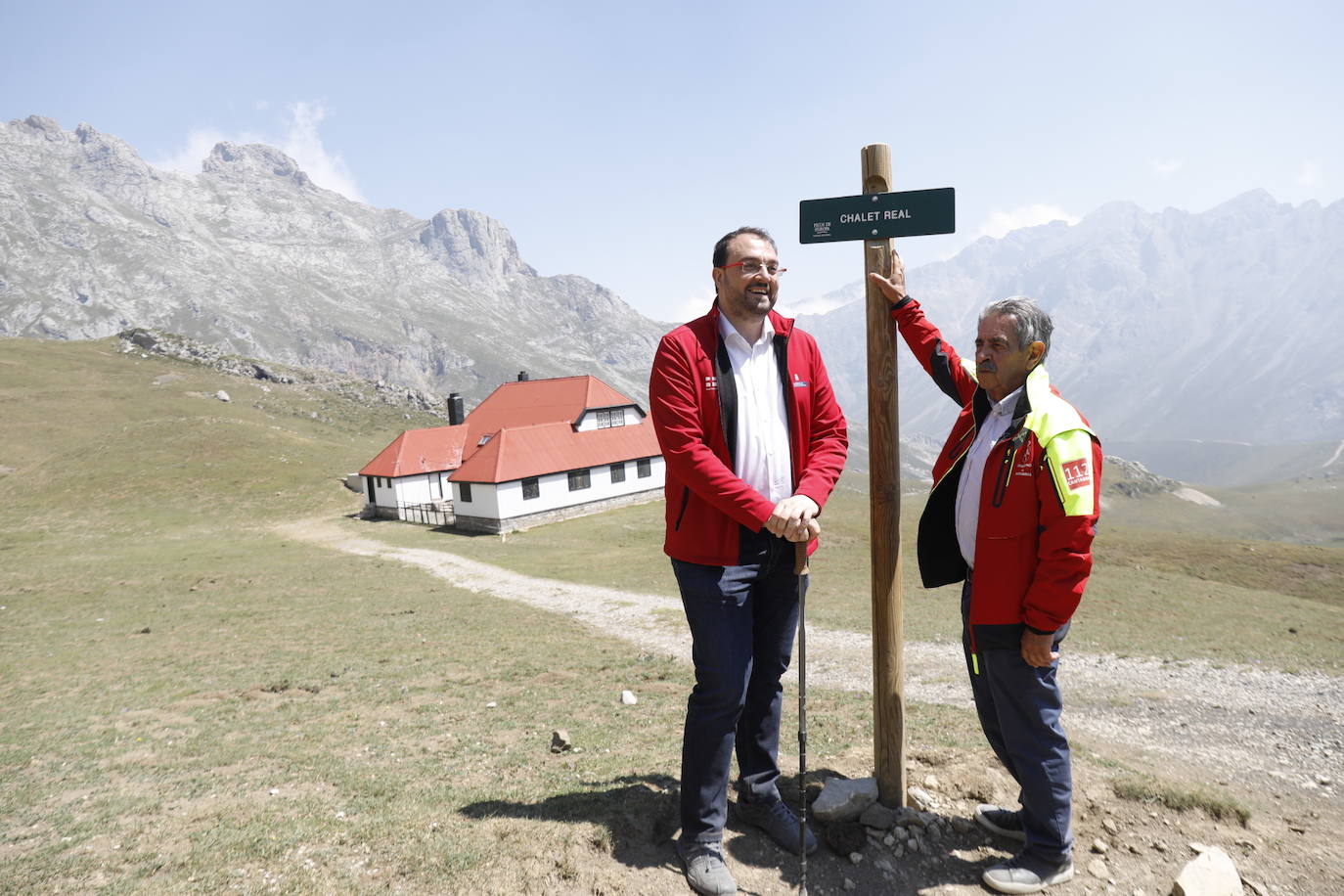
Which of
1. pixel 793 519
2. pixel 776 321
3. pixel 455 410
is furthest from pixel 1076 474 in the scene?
pixel 455 410

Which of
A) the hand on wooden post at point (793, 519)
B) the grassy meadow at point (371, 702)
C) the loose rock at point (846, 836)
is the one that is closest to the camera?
the hand on wooden post at point (793, 519)

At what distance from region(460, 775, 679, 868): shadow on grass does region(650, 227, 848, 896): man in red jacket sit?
0.90ft

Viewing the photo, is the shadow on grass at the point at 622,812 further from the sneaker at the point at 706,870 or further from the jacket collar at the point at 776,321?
the jacket collar at the point at 776,321

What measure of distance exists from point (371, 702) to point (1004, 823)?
7.03m

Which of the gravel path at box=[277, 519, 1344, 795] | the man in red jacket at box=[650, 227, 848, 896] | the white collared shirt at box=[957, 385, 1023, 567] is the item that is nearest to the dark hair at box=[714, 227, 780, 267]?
the man in red jacket at box=[650, 227, 848, 896]

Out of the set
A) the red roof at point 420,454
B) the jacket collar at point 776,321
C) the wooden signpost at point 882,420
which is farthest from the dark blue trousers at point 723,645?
the red roof at point 420,454

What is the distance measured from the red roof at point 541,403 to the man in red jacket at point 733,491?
4217 cm

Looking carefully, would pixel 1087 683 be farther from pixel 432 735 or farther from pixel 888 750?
pixel 432 735

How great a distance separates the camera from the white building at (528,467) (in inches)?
1460

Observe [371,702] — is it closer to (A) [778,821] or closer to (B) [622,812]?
(B) [622,812]

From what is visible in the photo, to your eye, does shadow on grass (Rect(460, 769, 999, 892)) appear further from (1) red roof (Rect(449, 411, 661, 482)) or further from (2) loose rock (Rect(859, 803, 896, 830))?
(1) red roof (Rect(449, 411, 661, 482))

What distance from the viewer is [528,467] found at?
123 ft

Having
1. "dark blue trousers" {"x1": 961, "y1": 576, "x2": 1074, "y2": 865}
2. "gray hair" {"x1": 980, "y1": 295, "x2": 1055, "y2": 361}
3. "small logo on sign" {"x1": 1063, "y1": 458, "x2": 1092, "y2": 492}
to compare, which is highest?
"gray hair" {"x1": 980, "y1": 295, "x2": 1055, "y2": 361}

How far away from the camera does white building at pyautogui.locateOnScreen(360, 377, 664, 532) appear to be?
37.1 metres
